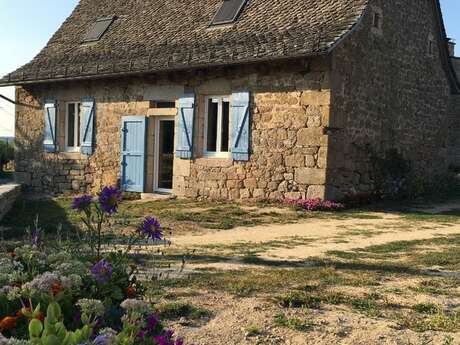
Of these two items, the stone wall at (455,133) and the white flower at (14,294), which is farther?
the stone wall at (455,133)

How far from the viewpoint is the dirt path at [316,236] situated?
6.51 m

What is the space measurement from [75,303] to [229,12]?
1096 centimetres

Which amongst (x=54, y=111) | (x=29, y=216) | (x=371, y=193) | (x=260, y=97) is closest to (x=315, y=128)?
(x=260, y=97)

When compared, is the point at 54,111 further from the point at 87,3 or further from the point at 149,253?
the point at 149,253

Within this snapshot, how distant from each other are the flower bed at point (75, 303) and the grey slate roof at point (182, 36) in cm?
761

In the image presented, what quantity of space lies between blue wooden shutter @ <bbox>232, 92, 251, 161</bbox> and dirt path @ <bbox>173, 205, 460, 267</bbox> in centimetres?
248

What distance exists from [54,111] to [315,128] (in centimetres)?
751

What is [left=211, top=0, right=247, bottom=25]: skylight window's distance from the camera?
12.4 metres

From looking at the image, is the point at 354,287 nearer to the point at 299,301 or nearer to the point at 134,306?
the point at 299,301

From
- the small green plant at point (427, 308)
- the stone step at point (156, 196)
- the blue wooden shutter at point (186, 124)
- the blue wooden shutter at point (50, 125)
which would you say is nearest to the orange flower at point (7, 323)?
the small green plant at point (427, 308)

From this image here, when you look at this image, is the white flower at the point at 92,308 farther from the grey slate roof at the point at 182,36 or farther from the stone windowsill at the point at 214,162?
the stone windowsill at the point at 214,162

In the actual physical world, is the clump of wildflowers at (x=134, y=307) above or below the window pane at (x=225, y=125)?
below

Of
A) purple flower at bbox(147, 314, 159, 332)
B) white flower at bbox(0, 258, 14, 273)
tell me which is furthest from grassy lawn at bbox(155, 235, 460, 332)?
white flower at bbox(0, 258, 14, 273)

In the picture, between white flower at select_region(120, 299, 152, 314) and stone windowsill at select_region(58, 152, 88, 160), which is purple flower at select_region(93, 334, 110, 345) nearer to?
white flower at select_region(120, 299, 152, 314)
